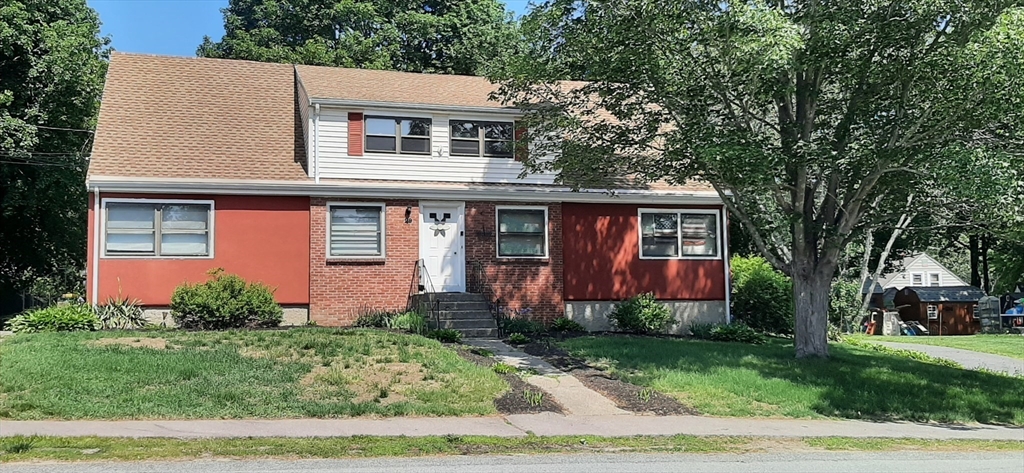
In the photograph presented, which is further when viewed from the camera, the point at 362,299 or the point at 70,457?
the point at 362,299

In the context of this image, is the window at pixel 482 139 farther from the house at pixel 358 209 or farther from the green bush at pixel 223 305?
the green bush at pixel 223 305

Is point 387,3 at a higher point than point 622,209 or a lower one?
higher

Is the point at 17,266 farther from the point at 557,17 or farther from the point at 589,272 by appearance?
the point at 557,17

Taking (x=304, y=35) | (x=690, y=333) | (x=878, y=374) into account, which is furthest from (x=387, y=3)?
(x=878, y=374)

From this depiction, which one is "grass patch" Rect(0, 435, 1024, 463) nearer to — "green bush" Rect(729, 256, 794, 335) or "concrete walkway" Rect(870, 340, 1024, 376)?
"concrete walkway" Rect(870, 340, 1024, 376)

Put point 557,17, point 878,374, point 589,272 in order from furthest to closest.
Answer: point 589,272, point 557,17, point 878,374

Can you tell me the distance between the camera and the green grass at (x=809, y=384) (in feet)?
36.6

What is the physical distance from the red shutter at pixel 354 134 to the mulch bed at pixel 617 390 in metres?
6.46

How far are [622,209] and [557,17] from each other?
670 cm

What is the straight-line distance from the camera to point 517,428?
30.8 ft

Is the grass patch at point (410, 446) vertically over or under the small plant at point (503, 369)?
under

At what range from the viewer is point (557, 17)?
46.0 feet

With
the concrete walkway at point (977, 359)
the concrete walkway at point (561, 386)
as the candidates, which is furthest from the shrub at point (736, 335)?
the concrete walkway at point (561, 386)

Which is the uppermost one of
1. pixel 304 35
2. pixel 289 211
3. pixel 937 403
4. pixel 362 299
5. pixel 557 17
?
pixel 304 35
